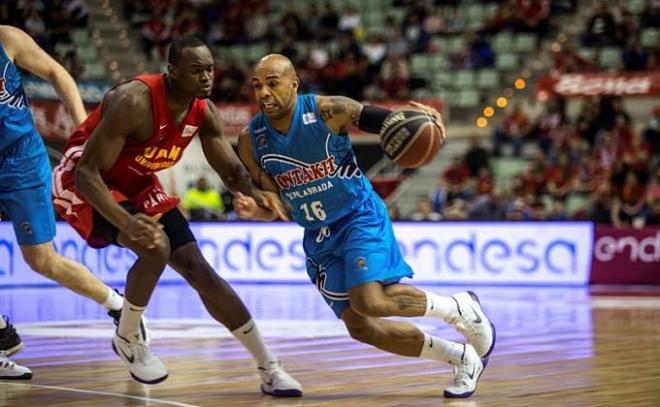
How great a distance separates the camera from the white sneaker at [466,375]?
18.8 ft

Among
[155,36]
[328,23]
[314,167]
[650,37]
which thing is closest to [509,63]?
[650,37]

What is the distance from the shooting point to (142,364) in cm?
585

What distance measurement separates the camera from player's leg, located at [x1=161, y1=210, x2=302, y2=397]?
5816 mm

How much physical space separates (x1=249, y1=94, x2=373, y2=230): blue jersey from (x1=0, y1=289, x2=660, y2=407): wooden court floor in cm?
96

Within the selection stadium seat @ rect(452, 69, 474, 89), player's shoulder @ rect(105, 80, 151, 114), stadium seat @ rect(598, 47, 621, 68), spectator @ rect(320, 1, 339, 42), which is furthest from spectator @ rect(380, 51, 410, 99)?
player's shoulder @ rect(105, 80, 151, 114)

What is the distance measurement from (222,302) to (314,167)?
0.84 metres

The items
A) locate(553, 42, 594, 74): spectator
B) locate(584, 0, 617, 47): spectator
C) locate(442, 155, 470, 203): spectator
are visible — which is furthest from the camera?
locate(584, 0, 617, 47): spectator

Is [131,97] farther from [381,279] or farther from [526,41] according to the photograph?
[526,41]

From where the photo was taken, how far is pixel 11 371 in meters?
6.24

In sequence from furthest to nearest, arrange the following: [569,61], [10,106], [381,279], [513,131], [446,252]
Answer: [513,131] < [569,61] < [446,252] < [10,106] < [381,279]

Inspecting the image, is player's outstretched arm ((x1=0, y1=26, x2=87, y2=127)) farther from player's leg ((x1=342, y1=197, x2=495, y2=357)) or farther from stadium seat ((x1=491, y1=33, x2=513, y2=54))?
stadium seat ((x1=491, y1=33, x2=513, y2=54))

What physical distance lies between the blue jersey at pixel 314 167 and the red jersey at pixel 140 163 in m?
0.47

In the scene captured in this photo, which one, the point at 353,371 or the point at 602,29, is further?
the point at 602,29

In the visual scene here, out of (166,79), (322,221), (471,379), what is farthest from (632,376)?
(166,79)
